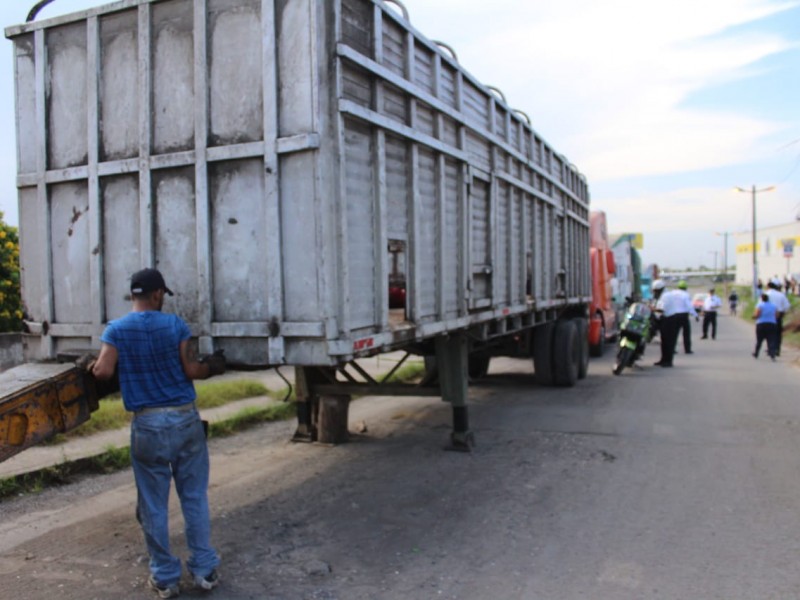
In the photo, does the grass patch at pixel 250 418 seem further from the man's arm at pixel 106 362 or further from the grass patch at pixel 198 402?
the man's arm at pixel 106 362

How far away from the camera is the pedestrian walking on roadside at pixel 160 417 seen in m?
3.57

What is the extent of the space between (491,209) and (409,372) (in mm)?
5496

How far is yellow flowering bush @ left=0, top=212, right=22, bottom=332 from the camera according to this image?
962 cm

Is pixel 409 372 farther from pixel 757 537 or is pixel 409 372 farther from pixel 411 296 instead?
pixel 757 537

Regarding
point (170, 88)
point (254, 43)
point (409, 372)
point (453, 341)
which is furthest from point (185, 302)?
point (409, 372)

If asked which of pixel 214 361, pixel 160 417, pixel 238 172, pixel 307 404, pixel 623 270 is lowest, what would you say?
pixel 307 404

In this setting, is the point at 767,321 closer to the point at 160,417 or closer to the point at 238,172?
the point at 238,172

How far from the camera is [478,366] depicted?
38.0 ft

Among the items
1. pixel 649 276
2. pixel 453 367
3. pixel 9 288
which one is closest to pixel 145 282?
pixel 453 367

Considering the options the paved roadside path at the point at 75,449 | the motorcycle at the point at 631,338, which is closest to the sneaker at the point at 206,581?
the paved roadside path at the point at 75,449

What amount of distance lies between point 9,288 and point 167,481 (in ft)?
24.0

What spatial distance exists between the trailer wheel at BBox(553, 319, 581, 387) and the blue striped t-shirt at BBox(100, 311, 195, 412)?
7869 millimetres

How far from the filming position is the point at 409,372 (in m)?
11.9

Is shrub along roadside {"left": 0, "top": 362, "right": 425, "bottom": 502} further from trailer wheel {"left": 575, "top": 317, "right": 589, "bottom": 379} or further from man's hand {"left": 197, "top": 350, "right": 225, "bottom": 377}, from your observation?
trailer wheel {"left": 575, "top": 317, "right": 589, "bottom": 379}
